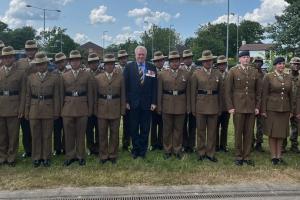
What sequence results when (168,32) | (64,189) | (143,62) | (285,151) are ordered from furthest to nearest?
(168,32)
(285,151)
(143,62)
(64,189)

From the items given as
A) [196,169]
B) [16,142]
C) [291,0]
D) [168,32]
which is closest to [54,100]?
[16,142]

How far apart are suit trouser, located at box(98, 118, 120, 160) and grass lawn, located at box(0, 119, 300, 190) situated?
0.19 m

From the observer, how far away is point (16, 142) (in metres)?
7.79

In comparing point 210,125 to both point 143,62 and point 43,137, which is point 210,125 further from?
point 43,137

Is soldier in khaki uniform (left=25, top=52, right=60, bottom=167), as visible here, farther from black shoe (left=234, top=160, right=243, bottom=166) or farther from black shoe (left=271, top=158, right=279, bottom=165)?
black shoe (left=271, top=158, right=279, bottom=165)

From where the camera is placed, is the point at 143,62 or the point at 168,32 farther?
the point at 168,32

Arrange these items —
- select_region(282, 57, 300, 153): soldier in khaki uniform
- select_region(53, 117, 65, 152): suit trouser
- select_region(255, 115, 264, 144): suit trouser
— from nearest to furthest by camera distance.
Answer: select_region(53, 117, 65, 152): suit trouser, select_region(282, 57, 300, 153): soldier in khaki uniform, select_region(255, 115, 264, 144): suit trouser

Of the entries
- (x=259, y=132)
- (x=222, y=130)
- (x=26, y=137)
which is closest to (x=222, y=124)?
(x=222, y=130)

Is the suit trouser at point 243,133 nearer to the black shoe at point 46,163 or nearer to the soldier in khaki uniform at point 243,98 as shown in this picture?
the soldier in khaki uniform at point 243,98

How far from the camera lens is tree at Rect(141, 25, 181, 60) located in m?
77.4

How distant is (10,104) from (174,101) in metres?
2.84

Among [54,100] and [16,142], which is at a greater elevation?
[54,100]

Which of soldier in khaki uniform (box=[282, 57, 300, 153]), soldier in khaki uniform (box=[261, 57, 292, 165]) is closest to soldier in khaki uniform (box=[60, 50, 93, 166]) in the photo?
soldier in khaki uniform (box=[261, 57, 292, 165])

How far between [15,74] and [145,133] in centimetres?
250
